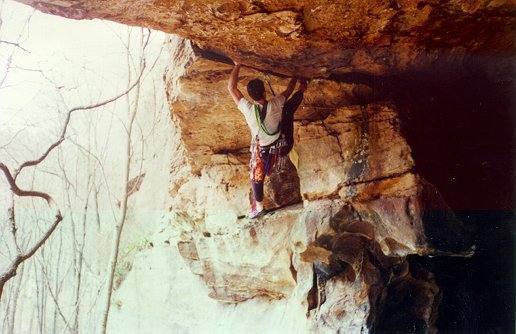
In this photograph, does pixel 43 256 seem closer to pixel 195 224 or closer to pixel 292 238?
pixel 195 224

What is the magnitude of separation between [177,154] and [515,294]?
822 cm

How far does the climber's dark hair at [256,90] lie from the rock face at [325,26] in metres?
0.35

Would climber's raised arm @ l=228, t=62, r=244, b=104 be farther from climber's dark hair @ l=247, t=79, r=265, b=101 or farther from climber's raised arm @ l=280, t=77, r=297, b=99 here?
climber's raised arm @ l=280, t=77, r=297, b=99

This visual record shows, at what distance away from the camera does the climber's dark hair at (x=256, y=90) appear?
202 inches

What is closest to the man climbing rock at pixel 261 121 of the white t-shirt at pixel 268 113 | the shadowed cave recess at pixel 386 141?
the white t-shirt at pixel 268 113

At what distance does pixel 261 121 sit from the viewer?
5.14 m

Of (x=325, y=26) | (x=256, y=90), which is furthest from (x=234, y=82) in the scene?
A: (x=325, y=26)

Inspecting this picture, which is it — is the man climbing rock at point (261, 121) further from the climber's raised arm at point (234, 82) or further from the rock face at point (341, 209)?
the rock face at point (341, 209)

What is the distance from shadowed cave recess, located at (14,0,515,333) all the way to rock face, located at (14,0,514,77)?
0.07 feet

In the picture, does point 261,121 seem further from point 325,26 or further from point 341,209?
point 341,209

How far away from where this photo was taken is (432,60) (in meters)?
5.07

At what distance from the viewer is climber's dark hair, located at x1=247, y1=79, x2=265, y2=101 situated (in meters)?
5.14

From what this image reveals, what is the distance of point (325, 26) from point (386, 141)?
193 centimetres

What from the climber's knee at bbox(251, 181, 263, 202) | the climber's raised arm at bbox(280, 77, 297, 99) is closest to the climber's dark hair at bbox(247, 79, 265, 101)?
the climber's raised arm at bbox(280, 77, 297, 99)
